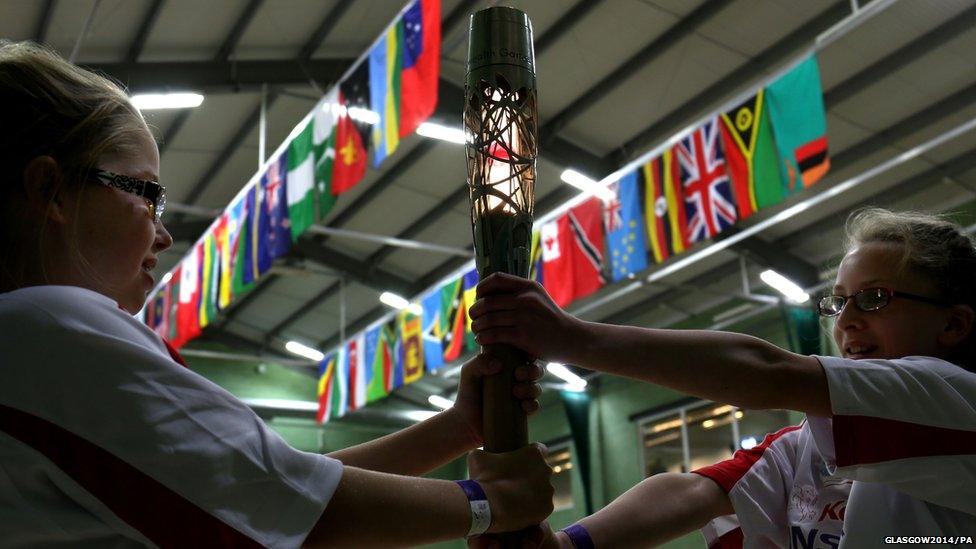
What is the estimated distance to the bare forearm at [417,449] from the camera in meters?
1.56

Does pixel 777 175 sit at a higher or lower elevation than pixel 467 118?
higher

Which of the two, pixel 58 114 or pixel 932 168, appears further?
pixel 932 168

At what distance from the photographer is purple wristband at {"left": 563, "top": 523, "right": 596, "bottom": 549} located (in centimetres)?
157

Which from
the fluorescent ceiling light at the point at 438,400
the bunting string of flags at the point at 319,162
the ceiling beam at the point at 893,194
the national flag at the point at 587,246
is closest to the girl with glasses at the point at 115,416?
the bunting string of flags at the point at 319,162

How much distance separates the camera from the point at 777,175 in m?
5.62

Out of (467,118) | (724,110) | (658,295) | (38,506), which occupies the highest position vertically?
(658,295)

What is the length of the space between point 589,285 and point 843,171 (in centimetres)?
361

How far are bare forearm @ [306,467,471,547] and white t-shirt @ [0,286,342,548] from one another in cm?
4

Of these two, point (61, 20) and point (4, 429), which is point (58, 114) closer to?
point (4, 429)

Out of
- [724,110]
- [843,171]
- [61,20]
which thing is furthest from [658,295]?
Answer: [61,20]

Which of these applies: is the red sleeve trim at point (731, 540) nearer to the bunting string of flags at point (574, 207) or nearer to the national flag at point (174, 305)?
the bunting string of flags at point (574, 207)

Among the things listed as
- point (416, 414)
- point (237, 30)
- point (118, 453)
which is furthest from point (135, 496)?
point (416, 414)

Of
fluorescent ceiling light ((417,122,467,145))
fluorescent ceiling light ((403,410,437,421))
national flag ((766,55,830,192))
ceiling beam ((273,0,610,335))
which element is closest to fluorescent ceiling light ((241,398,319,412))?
fluorescent ceiling light ((403,410,437,421))

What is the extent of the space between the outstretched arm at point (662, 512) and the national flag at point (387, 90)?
4.45m
